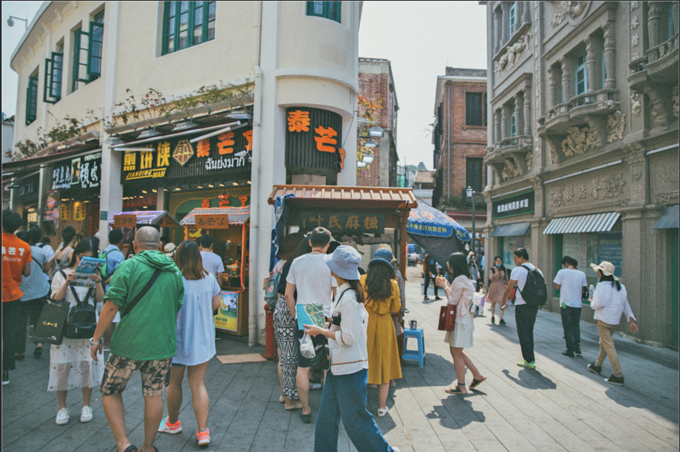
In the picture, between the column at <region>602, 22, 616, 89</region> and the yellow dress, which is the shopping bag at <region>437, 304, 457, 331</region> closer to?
the yellow dress

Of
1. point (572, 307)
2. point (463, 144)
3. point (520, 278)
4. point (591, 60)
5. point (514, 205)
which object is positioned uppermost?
point (463, 144)

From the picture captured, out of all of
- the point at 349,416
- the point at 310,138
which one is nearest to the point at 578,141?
the point at 310,138

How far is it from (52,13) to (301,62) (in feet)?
41.5

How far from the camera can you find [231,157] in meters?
8.81

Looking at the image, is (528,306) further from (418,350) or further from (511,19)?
(511,19)

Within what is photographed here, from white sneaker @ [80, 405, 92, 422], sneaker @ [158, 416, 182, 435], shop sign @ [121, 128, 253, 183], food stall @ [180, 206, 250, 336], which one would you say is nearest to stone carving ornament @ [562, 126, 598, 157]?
shop sign @ [121, 128, 253, 183]

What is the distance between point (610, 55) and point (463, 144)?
17077 millimetres

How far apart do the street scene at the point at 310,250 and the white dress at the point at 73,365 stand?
25 millimetres

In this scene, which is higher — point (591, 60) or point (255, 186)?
point (591, 60)

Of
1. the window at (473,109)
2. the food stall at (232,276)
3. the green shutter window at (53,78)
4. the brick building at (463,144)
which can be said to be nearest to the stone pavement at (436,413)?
the food stall at (232,276)

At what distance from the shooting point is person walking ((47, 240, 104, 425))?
418cm

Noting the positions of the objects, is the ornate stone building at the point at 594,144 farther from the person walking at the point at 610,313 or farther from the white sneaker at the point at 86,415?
the white sneaker at the point at 86,415

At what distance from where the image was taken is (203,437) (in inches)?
148

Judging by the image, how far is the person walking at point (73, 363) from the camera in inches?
165
